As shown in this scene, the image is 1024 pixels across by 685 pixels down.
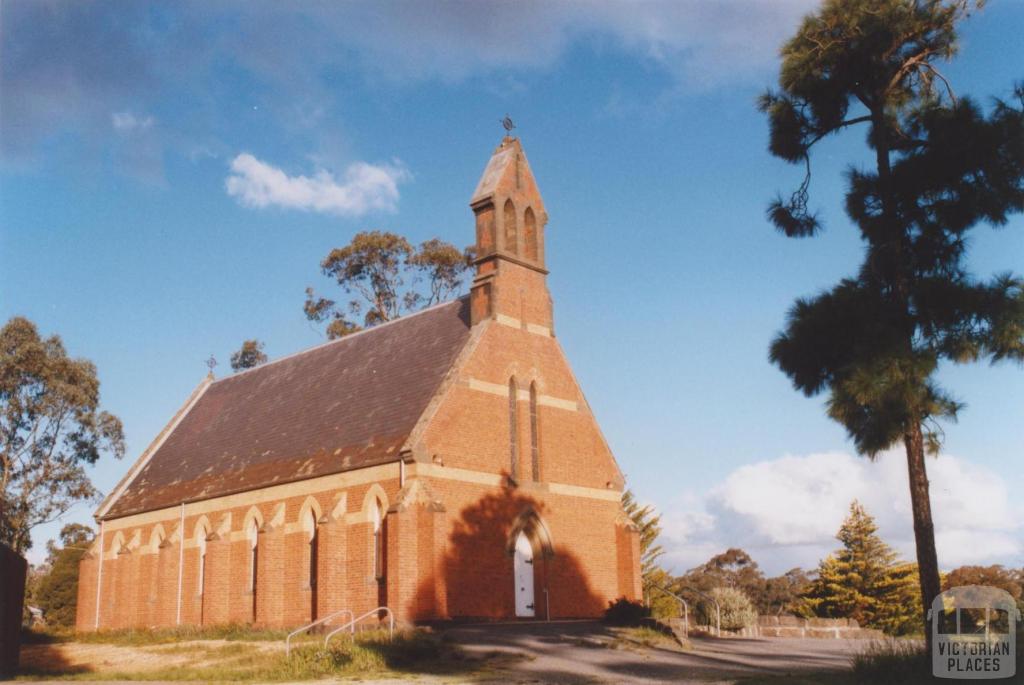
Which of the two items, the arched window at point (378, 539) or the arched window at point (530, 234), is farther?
the arched window at point (530, 234)

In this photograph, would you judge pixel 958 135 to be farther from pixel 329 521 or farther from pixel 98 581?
pixel 98 581

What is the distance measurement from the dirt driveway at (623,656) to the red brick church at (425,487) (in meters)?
3.01

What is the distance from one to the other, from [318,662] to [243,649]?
239 inches

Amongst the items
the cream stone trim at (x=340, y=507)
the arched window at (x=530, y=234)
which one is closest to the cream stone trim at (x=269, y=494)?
the cream stone trim at (x=340, y=507)

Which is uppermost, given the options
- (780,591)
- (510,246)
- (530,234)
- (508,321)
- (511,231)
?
(530,234)

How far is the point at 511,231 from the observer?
34219mm

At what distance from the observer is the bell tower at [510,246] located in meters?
33.3

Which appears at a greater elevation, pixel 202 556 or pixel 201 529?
pixel 201 529

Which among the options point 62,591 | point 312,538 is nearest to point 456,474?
point 312,538

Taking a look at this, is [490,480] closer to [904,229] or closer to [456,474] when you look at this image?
[456,474]

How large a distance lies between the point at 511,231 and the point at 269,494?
12.5 metres

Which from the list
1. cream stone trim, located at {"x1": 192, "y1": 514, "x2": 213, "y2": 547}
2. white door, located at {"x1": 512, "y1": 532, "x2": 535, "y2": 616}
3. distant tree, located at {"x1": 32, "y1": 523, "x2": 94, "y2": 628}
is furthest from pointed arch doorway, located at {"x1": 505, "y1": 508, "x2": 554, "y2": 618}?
distant tree, located at {"x1": 32, "y1": 523, "x2": 94, "y2": 628}

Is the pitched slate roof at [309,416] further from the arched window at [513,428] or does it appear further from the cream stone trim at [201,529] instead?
the arched window at [513,428]

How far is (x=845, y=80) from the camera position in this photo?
1809cm
